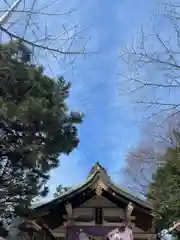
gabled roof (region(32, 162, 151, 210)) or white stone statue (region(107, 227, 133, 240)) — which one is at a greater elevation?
gabled roof (region(32, 162, 151, 210))

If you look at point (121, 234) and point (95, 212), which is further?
point (95, 212)

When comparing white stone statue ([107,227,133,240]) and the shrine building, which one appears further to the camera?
the shrine building

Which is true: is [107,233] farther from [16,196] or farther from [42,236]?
[42,236]

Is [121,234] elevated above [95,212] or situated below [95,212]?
below

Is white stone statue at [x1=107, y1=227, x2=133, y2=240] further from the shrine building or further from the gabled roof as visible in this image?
the gabled roof

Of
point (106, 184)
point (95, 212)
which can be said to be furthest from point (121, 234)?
point (106, 184)

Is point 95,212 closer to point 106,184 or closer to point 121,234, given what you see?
point 106,184

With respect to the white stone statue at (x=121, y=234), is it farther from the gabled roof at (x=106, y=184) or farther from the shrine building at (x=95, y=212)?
the gabled roof at (x=106, y=184)

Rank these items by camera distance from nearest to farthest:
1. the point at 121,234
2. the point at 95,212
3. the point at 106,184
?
the point at 121,234 → the point at 106,184 → the point at 95,212

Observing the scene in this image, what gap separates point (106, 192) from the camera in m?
13.0

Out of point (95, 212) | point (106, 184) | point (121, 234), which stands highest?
point (106, 184)

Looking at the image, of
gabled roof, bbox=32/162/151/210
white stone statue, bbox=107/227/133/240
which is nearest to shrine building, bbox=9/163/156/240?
gabled roof, bbox=32/162/151/210

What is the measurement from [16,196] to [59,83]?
12.6 ft

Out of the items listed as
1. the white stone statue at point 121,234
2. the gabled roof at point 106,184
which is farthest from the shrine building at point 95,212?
the white stone statue at point 121,234
